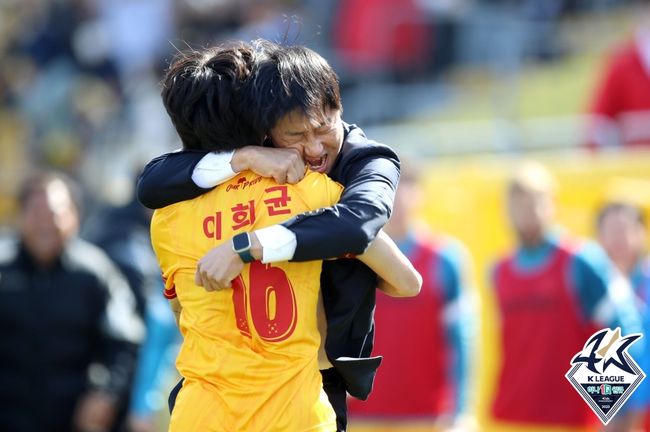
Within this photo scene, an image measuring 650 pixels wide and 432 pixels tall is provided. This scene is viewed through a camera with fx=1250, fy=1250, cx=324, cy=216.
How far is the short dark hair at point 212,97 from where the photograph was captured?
2.97 metres

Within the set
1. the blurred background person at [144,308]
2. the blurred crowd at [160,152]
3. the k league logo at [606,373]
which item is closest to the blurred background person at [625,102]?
the blurred crowd at [160,152]

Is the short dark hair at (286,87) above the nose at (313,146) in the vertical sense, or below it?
above

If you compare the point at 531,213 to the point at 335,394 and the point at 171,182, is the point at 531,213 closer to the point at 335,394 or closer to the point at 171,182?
the point at 335,394

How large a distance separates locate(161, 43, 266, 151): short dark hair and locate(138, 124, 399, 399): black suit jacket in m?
0.09

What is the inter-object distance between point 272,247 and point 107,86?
9.15 metres

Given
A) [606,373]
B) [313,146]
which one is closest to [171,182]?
[313,146]

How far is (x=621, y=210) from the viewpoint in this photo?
6.12m

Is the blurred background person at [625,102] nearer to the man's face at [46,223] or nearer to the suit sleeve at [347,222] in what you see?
the man's face at [46,223]

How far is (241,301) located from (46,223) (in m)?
3.99

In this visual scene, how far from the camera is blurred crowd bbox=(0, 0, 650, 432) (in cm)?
621

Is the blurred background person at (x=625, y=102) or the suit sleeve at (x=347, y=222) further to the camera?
the blurred background person at (x=625, y=102)

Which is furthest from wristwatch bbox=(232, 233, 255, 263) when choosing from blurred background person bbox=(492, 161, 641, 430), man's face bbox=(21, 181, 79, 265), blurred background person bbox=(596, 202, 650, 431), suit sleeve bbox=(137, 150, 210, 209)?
man's face bbox=(21, 181, 79, 265)

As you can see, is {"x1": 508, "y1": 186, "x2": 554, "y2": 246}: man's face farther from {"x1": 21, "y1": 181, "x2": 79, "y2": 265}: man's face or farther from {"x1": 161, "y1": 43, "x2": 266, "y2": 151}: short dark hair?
{"x1": 161, "y1": 43, "x2": 266, "y2": 151}: short dark hair

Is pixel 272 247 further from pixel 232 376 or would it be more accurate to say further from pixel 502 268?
pixel 502 268
